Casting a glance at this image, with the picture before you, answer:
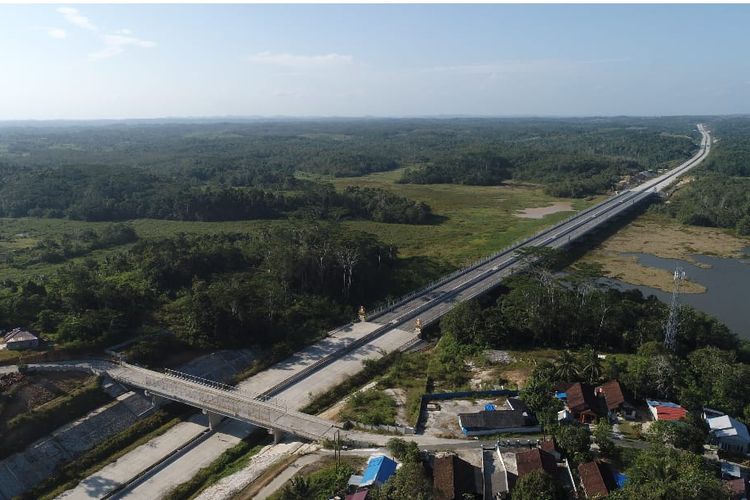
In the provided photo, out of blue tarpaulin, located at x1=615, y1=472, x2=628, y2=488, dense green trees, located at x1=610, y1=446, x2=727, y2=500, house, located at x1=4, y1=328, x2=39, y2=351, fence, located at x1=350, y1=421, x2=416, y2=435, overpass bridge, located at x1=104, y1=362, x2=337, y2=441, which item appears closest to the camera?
dense green trees, located at x1=610, y1=446, x2=727, y2=500

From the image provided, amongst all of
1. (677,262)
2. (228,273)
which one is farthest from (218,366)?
(677,262)

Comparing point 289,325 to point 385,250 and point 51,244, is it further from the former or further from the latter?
point 51,244

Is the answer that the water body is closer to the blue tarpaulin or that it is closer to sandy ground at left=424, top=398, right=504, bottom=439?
sandy ground at left=424, top=398, right=504, bottom=439

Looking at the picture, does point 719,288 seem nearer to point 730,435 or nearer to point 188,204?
point 730,435

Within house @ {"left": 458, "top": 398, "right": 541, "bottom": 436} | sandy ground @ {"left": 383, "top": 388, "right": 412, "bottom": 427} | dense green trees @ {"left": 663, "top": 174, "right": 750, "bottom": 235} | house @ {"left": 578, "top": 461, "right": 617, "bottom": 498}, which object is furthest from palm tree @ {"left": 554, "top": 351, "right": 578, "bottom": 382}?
dense green trees @ {"left": 663, "top": 174, "right": 750, "bottom": 235}

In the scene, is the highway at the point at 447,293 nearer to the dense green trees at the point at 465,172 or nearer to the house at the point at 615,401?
the house at the point at 615,401
